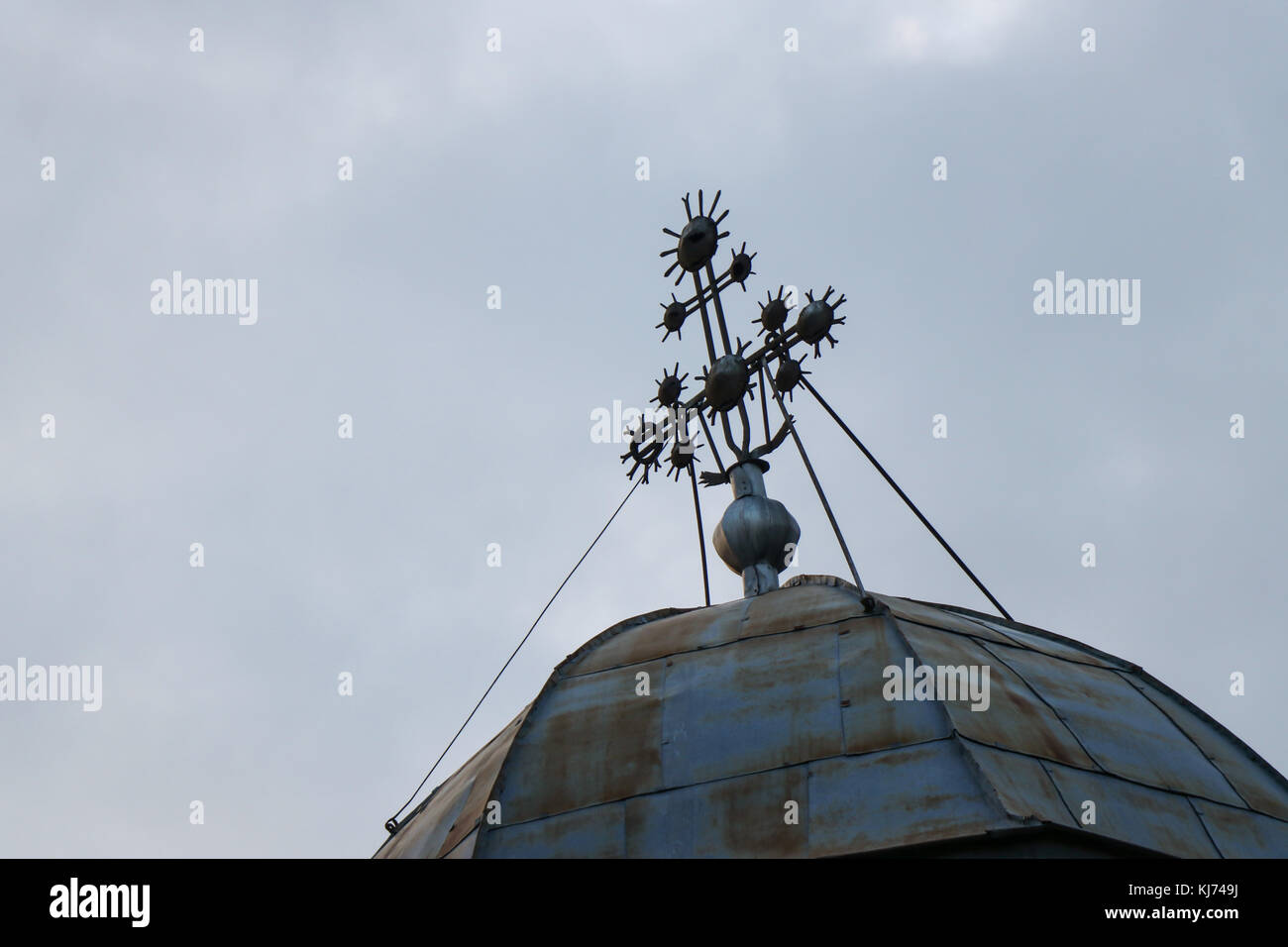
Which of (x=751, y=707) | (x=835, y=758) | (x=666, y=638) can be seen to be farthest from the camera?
(x=666, y=638)

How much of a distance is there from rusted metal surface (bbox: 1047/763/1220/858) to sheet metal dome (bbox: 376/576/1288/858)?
23 millimetres

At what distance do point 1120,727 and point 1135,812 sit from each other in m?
1.66

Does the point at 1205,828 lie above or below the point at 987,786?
below

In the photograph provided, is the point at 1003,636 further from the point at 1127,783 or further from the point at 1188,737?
the point at 1127,783

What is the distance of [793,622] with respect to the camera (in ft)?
67.1

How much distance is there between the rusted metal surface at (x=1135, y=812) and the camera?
57.9 ft

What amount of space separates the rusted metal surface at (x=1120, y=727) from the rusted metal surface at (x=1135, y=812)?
25 cm

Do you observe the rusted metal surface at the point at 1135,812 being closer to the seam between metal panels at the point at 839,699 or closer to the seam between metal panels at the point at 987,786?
the seam between metal panels at the point at 987,786

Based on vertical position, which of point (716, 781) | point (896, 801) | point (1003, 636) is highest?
point (1003, 636)

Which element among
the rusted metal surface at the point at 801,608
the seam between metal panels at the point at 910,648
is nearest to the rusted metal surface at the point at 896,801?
the seam between metal panels at the point at 910,648

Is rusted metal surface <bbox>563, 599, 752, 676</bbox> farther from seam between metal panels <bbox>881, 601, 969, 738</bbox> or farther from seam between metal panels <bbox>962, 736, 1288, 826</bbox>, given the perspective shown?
seam between metal panels <bbox>962, 736, 1288, 826</bbox>

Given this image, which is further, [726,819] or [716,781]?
[716,781]

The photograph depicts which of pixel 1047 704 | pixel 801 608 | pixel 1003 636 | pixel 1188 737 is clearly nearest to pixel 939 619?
pixel 1003 636

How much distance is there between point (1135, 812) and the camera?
18.1 metres
